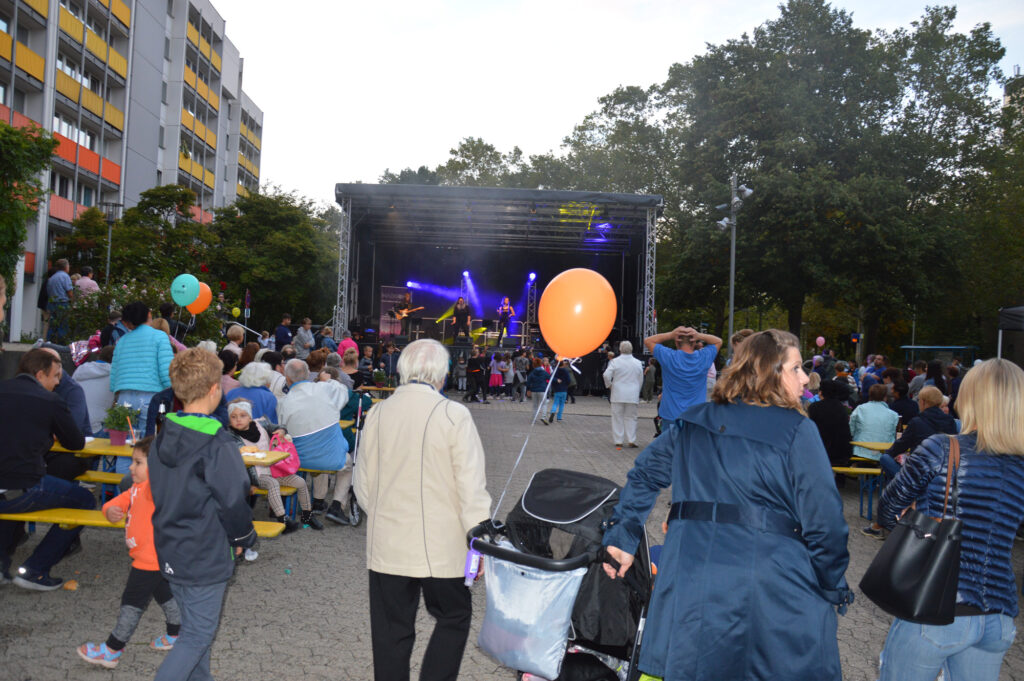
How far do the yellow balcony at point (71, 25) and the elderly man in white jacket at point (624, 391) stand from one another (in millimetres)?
27630

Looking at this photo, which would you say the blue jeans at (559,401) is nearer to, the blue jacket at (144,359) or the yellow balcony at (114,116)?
the blue jacket at (144,359)

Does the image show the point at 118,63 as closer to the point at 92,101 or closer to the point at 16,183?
the point at 92,101

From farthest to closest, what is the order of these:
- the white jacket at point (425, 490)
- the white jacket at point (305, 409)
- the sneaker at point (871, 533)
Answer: the sneaker at point (871, 533) < the white jacket at point (305, 409) < the white jacket at point (425, 490)

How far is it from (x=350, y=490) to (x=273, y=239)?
108ft

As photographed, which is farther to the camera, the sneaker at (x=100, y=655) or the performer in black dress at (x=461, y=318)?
the performer in black dress at (x=461, y=318)

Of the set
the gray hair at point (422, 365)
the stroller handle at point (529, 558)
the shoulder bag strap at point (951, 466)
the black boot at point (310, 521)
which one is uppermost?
the gray hair at point (422, 365)

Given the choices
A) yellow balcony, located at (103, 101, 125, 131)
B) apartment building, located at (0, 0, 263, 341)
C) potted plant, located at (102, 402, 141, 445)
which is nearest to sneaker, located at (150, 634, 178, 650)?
potted plant, located at (102, 402, 141, 445)

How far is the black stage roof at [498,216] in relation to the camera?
20297 mm

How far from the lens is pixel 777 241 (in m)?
26.2

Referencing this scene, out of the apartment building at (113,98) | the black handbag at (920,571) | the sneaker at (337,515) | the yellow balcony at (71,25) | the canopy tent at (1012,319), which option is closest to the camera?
the black handbag at (920,571)

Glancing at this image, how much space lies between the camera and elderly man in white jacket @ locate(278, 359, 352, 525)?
242 inches

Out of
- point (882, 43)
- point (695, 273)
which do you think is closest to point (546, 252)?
point (695, 273)

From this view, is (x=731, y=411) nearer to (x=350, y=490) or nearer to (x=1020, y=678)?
(x=1020, y=678)

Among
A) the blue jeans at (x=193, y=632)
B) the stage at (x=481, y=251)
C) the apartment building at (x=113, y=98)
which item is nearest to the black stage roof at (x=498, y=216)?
the stage at (x=481, y=251)
